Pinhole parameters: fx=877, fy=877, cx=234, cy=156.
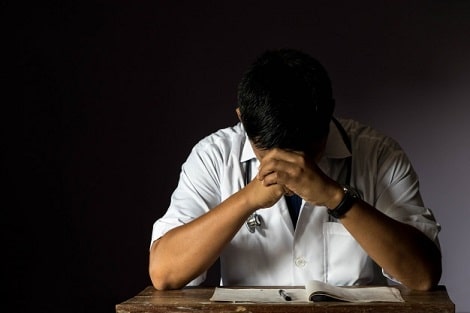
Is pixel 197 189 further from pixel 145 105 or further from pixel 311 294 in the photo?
pixel 145 105

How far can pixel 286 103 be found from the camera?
1.59 meters

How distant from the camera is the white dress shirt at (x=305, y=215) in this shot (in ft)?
5.90

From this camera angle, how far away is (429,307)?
1463 millimetres

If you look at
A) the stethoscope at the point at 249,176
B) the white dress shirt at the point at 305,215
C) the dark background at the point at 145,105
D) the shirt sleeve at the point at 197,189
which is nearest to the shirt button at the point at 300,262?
the white dress shirt at the point at 305,215

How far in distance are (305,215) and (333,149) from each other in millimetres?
156

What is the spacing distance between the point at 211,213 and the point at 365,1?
186cm

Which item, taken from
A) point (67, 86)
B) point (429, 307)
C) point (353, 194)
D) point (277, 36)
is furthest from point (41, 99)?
point (429, 307)

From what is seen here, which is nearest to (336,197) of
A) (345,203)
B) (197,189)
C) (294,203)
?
(345,203)

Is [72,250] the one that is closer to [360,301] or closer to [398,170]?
[398,170]

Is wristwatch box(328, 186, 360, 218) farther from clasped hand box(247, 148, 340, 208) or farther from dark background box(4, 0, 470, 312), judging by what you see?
dark background box(4, 0, 470, 312)

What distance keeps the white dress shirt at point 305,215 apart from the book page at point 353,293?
17 cm

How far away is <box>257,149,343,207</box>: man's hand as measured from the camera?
1605mm

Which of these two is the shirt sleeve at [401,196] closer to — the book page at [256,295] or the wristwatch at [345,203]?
the wristwatch at [345,203]

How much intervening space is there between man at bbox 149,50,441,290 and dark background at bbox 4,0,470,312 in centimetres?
136
